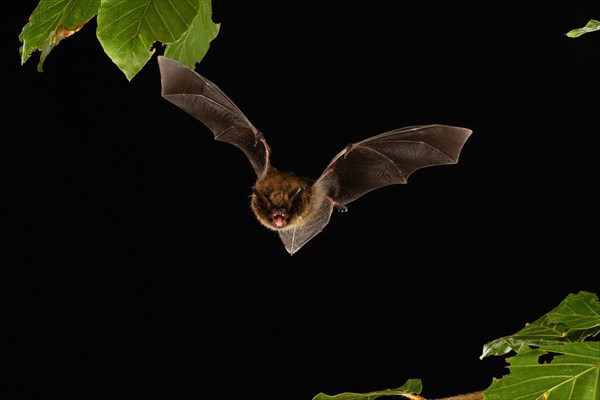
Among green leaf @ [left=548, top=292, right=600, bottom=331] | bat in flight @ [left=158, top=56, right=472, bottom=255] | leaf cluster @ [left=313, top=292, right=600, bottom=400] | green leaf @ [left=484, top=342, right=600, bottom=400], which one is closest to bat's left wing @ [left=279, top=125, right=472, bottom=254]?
bat in flight @ [left=158, top=56, right=472, bottom=255]

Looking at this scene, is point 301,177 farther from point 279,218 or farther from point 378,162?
point 378,162

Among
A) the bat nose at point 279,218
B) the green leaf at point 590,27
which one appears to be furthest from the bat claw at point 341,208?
the green leaf at point 590,27

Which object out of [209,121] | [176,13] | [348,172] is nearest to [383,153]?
[348,172]

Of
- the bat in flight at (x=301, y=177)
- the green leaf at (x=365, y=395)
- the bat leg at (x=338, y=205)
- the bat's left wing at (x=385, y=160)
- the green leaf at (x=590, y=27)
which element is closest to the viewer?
the green leaf at (x=590, y=27)

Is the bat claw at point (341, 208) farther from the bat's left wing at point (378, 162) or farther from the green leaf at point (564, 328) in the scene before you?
the green leaf at point (564, 328)

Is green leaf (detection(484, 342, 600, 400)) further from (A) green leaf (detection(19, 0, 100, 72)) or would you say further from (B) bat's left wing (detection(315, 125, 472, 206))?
(A) green leaf (detection(19, 0, 100, 72))

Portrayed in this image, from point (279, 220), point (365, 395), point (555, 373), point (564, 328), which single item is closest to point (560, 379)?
point (555, 373)

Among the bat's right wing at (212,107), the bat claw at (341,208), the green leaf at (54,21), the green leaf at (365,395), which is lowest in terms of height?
the green leaf at (365,395)
